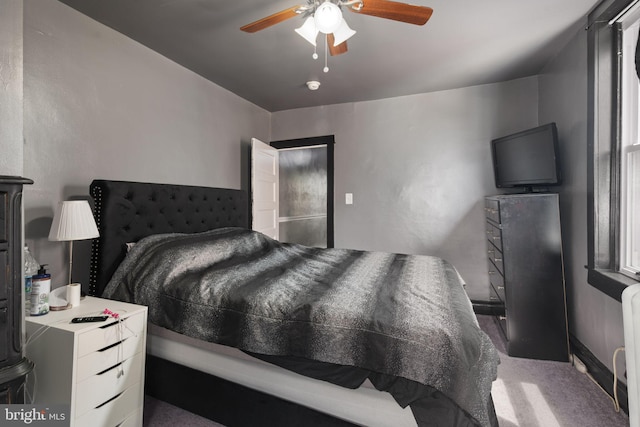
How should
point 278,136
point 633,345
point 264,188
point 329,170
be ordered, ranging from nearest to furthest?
point 633,345
point 264,188
point 329,170
point 278,136

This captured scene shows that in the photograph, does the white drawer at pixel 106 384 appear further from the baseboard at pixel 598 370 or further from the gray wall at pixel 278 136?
the baseboard at pixel 598 370

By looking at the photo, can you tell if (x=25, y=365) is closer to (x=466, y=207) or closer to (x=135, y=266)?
(x=135, y=266)

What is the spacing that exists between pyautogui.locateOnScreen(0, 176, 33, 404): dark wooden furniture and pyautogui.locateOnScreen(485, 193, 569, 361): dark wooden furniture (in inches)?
115

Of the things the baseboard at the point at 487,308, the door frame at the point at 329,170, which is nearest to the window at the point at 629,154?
the baseboard at the point at 487,308

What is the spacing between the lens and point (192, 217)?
2498 mm

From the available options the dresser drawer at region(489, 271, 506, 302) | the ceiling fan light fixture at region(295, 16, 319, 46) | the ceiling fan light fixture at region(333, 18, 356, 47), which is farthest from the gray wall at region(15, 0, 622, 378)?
the ceiling fan light fixture at region(333, 18, 356, 47)

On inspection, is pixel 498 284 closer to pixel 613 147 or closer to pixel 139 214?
pixel 613 147

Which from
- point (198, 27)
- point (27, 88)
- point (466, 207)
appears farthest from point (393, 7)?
point (466, 207)

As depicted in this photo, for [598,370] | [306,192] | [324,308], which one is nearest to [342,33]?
[324,308]

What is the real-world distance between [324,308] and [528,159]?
247cm

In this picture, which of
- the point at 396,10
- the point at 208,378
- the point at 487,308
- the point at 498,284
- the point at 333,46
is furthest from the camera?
the point at 487,308

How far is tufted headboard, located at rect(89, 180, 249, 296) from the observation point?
1.80m

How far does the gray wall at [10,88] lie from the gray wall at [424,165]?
2942 mm

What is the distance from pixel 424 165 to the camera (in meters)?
3.36
